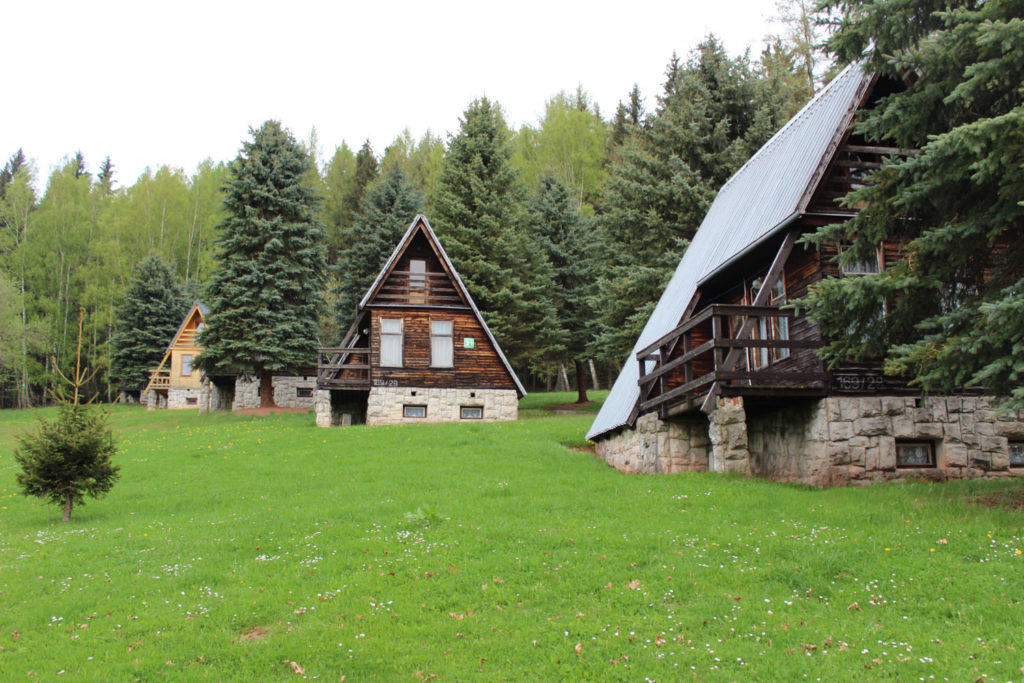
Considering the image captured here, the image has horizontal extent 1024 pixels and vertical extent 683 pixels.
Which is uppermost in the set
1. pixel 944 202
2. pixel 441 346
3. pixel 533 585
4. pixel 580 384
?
pixel 944 202

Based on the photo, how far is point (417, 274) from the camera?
95.8 ft

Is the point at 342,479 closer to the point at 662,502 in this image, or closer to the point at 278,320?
the point at 662,502

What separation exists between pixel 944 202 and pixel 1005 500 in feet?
13.6

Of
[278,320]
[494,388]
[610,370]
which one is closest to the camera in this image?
[494,388]

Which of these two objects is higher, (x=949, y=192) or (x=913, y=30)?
(x=913, y=30)

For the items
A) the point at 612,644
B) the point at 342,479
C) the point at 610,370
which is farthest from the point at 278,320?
the point at 612,644

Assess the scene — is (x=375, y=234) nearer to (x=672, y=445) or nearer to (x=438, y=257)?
(x=438, y=257)

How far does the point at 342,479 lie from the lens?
15.9 metres

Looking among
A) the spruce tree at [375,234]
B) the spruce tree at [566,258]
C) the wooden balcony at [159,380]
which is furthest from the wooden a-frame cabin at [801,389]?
the wooden balcony at [159,380]

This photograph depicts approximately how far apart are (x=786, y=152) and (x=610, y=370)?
116 ft

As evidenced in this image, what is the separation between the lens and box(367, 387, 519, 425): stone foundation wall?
2820 cm

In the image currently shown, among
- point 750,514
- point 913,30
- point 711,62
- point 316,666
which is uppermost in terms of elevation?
point 711,62

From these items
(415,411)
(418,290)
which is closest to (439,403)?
(415,411)

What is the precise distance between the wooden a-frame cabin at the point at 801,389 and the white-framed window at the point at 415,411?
14.1 meters
